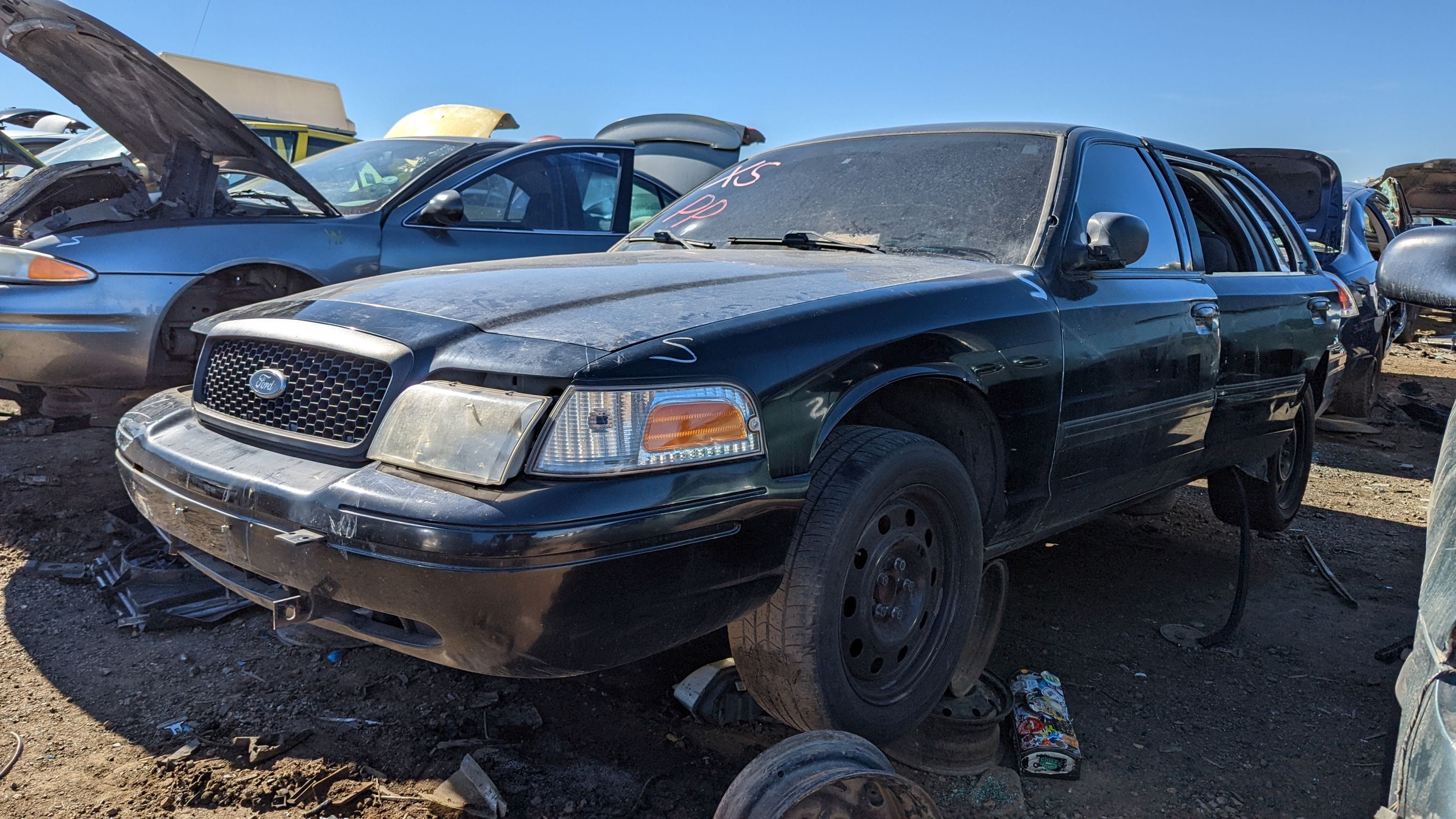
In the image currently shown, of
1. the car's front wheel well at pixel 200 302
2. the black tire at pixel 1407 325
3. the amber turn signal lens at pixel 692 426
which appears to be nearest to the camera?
the amber turn signal lens at pixel 692 426

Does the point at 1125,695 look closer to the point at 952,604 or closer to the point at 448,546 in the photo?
the point at 952,604

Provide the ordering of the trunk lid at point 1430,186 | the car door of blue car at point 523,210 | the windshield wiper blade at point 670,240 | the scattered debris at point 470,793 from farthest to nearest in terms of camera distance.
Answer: the trunk lid at point 1430,186 → the car door of blue car at point 523,210 → the windshield wiper blade at point 670,240 → the scattered debris at point 470,793

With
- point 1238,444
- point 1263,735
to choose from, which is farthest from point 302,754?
point 1238,444

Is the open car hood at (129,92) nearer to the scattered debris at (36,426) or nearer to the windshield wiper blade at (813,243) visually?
the scattered debris at (36,426)

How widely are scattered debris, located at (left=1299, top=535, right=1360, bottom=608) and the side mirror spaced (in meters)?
1.94

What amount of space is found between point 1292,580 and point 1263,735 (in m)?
1.59

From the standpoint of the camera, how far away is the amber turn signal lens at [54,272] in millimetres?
3885

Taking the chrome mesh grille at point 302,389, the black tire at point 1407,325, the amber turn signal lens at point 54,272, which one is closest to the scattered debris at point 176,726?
the chrome mesh grille at point 302,389

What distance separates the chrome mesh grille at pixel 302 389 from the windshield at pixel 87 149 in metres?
4.02

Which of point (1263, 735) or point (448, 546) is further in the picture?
point (1263, 735)

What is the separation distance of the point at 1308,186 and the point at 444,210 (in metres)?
6.67

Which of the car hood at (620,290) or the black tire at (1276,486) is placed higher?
the car hood at (620,290)

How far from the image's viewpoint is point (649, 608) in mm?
1795

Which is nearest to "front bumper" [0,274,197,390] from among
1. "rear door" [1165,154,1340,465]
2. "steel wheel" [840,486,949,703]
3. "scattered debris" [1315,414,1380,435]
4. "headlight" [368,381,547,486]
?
"headlight" [368,381,547,486]
